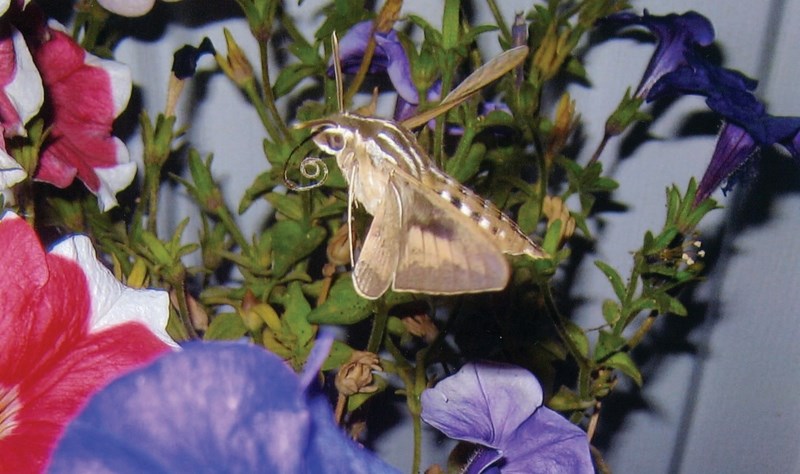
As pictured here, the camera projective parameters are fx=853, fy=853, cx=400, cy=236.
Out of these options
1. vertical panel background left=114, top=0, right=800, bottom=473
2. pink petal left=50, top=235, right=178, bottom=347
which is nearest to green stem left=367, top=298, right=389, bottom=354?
pink petal left=50, top=235, right=178, bottom=347

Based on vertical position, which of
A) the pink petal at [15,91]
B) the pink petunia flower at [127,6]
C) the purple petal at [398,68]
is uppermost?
A: the purple petal at [398,68]

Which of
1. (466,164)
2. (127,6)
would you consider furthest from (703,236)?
(127,6)

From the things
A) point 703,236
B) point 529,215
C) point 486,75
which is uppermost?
point 486,75

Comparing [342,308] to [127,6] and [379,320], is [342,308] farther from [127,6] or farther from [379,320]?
[127,6]

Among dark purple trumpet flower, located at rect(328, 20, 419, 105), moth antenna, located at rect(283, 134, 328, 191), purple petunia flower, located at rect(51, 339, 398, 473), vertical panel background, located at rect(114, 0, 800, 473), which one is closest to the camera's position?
purple petunia flower, located at rect(51, 339, 398, 473)

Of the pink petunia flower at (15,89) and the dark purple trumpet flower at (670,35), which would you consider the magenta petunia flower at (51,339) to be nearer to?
the pink petunia flower at (15,89)

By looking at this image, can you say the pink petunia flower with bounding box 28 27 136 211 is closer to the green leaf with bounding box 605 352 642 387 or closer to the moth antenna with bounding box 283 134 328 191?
the moth antenna with bounding box 283 134 328 191

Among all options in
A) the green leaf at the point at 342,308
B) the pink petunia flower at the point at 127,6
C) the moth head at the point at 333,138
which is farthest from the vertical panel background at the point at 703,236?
the moth head at the point at 333,138
